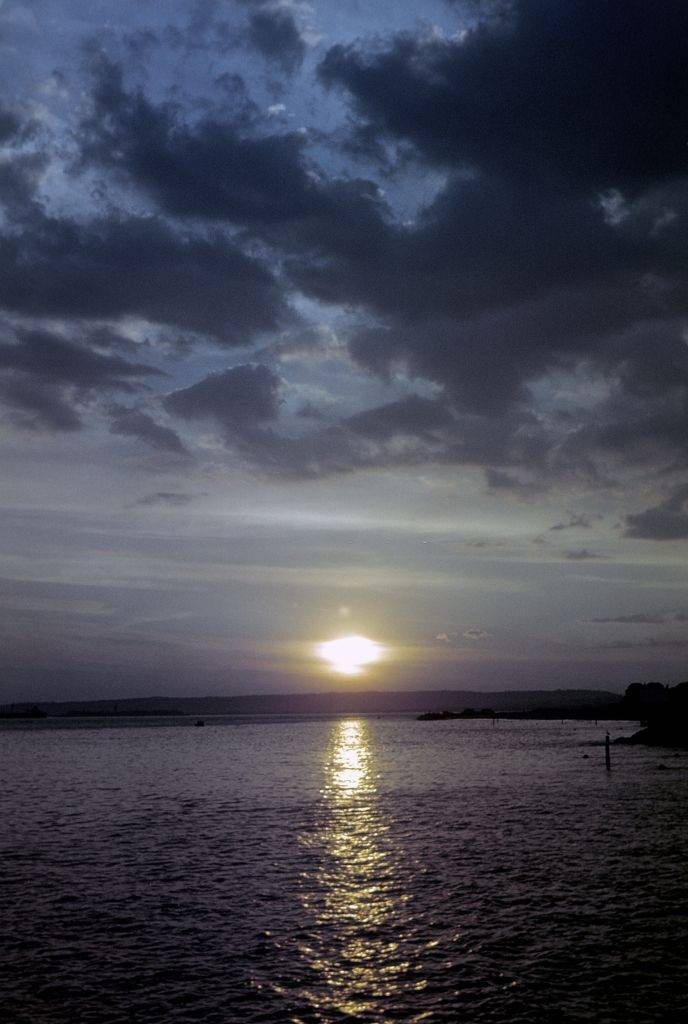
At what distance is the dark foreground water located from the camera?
2120 centimetres

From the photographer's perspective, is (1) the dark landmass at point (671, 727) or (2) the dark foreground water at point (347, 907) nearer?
(2) the dark foreground water at point (347, 907)

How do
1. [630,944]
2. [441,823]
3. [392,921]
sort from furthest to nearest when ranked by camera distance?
[441,823], [392,921], [630,944]

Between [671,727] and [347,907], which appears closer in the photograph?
[347,907]

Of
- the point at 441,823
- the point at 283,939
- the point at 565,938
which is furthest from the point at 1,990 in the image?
the point at 441,823

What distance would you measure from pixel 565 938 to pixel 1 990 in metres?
16.7

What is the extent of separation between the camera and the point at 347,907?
31.1 metres

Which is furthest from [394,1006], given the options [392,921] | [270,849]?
[270,849]

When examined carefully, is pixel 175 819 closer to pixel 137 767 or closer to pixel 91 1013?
pixel 91 1013

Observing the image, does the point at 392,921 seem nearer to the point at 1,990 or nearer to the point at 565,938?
the point at 565,938

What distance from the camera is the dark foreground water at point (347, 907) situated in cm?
2120

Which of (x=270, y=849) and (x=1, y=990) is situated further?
(x=270, y=849)

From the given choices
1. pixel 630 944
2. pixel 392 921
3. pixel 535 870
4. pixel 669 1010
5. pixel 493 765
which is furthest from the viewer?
pixel 493 765

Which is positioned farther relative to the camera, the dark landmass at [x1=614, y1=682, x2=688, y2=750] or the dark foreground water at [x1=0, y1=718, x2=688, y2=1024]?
the dark landmass at [x1=614, y1=682, x2=688, y2=750]

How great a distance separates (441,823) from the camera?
51531 mm
